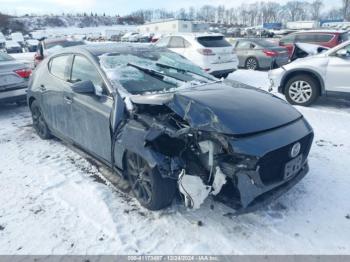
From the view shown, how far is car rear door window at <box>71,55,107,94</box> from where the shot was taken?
3785mm

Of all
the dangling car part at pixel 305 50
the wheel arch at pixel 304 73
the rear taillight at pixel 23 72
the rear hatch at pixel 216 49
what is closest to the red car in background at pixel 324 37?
the rear hatch at pixel 216 49

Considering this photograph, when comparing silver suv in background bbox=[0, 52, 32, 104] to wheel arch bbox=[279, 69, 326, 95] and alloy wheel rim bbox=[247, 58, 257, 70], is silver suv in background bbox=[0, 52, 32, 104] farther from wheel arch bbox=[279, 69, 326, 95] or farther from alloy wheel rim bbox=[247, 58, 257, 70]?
alloy wheel rim bbox=[247, 58, 257, 70]

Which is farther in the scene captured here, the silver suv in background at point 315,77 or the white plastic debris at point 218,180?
the silver suv in background at point 315,77

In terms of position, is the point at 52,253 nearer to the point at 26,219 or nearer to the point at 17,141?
the point at 26,219

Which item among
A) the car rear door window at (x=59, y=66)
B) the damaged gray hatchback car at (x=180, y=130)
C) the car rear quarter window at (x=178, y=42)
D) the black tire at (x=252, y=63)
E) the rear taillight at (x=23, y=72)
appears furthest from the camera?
the black tire at (x=252, y=63)

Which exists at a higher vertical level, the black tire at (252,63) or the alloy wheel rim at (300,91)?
the alloy wheel rim at (300,91)

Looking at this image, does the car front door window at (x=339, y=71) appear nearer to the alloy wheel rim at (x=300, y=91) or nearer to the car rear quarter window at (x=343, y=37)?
the alloy wheel rim at (x=300, y=91)

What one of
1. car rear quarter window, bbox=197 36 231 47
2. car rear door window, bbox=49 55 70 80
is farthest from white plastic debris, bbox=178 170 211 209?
car rear quarter window, bbox=197 36 231 47

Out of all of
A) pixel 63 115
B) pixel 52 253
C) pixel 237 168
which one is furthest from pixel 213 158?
pixel 63 115

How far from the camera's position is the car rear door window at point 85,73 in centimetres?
379

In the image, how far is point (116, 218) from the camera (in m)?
3.26

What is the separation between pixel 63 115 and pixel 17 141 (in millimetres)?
1713

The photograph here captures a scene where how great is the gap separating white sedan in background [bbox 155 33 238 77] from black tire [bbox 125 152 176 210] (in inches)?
266

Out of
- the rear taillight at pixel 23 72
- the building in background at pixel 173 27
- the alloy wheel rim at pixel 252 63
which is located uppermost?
the rear taillight at pixel 23 72
